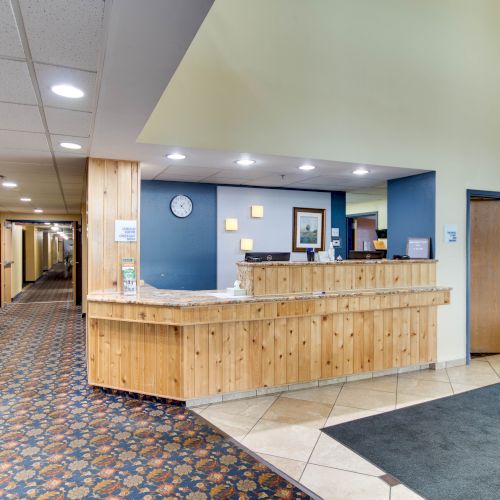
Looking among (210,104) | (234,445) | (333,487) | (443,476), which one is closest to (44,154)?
(210,104)

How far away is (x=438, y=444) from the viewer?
9.86 ft

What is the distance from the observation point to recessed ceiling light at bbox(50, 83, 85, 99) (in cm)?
223

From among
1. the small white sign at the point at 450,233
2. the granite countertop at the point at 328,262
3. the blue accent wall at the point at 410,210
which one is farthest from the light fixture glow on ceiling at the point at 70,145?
the small white sign at the point at 450,233

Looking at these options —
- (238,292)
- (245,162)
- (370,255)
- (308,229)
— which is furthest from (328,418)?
(308,229)

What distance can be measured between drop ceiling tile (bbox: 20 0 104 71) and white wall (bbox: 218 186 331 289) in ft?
13.3

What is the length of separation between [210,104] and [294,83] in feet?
3.11

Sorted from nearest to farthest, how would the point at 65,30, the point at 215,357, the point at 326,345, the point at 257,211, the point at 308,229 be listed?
the point at 65,30 → the point at 215,357 → the point at 326,345 → the point at 257,211 → the point at 308,229

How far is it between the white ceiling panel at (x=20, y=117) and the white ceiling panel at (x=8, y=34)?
765 mm

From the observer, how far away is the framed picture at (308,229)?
21.1ft

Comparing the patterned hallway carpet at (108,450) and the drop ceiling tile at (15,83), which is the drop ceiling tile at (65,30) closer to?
the drop ceiling tile at (15,83)

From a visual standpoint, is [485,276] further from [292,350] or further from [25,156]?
[25,156]

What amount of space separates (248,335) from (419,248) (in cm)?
243

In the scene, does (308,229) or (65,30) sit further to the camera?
(308,229)

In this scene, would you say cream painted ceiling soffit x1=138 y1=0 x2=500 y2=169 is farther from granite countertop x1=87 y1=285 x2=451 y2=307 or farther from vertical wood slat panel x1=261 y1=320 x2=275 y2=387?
vertical wood slat panel x1=261 y1=320 x2=275 y2=387
